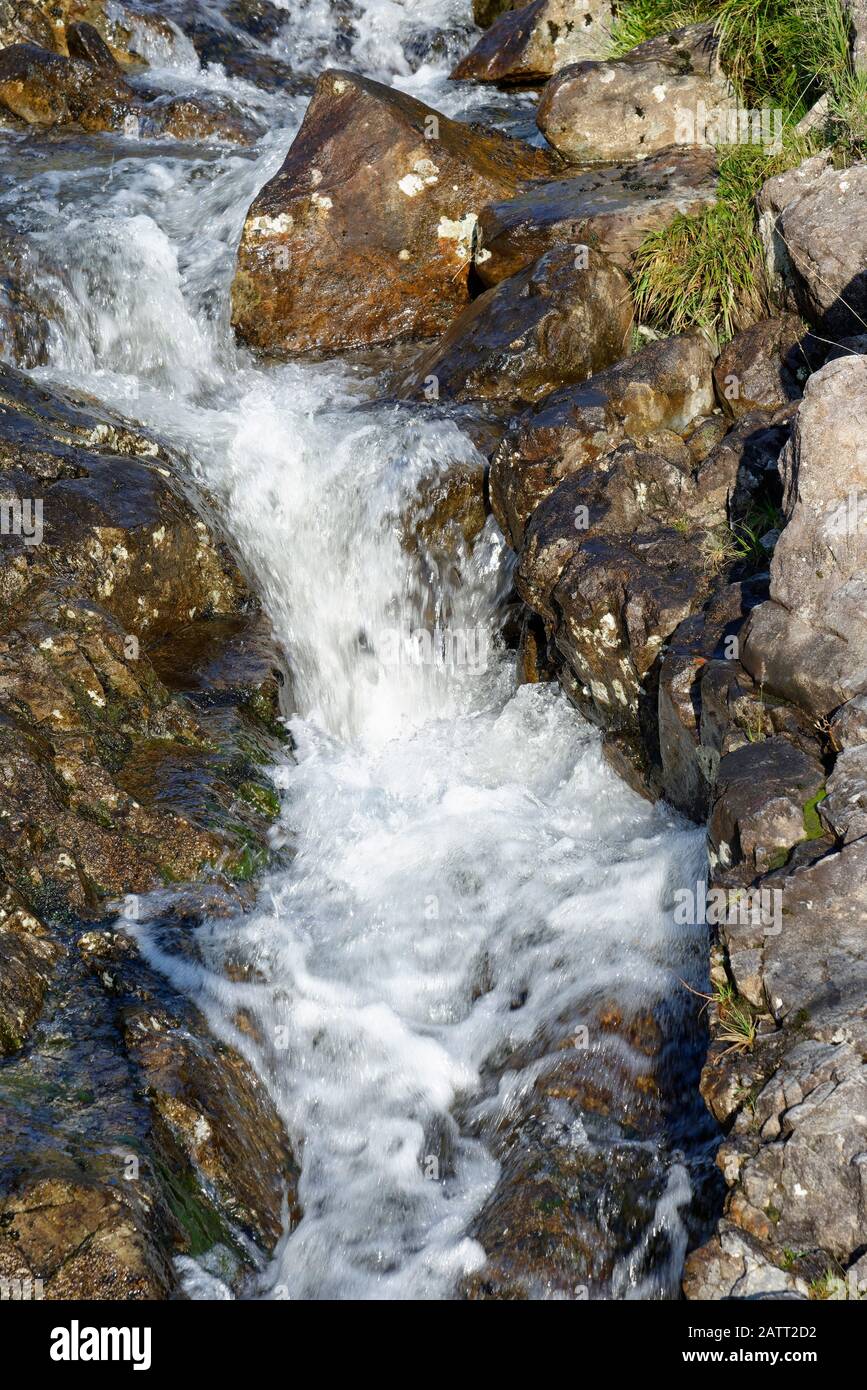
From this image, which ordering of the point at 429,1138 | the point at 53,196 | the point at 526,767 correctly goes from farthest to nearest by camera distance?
the point at 53,196
the point at 526,767
the point at 429,1138

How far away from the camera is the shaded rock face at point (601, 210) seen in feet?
25.7

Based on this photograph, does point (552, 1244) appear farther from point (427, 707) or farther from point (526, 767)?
point (427, 707)

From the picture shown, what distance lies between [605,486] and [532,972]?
8.16 ft

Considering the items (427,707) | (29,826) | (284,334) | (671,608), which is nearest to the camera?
(29,826)

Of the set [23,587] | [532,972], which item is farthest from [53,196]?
[532,972]

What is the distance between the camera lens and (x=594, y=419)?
644 centimetres

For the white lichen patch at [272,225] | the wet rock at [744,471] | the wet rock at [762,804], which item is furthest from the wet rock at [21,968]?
the white lichen patch at [272,225]

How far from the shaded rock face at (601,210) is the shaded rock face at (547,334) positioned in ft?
1.29

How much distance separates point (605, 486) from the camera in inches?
237

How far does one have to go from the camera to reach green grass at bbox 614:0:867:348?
692 centimetres

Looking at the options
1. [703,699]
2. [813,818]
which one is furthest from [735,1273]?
[703,699]

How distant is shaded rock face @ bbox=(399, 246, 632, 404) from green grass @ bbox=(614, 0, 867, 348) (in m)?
0.28

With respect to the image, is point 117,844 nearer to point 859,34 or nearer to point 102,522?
point 102,522

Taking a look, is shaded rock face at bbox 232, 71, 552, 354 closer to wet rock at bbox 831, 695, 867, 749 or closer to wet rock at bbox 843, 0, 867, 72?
wet rock at bbox 843, 0, 867, 72
